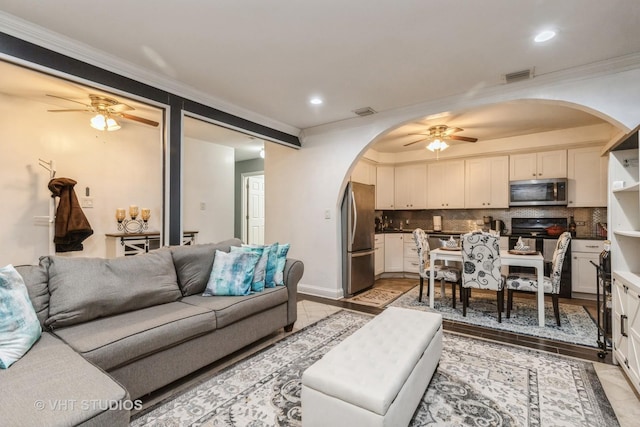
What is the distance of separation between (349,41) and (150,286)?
249 cm

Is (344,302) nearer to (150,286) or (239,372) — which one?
(239,372)

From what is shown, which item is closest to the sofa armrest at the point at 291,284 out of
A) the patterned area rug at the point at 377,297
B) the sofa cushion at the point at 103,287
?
the sofa cushion at the point at 103,287

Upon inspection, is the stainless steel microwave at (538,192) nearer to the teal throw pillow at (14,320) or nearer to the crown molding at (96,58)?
the crown molding at (96,58)

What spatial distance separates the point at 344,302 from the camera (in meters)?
4.24

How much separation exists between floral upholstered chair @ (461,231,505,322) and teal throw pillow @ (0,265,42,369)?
3.69 metres

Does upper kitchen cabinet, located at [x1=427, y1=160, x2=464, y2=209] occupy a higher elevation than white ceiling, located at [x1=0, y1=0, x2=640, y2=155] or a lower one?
lower

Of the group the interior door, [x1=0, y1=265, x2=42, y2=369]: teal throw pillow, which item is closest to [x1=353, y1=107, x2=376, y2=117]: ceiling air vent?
[x1=0, y1=265, x2=42, y2=369]: teal throw pillow

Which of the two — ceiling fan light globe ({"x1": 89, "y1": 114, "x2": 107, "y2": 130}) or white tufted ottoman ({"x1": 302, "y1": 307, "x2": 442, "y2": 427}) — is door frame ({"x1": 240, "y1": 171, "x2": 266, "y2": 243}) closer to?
ceiling fan light globe ({"x1": 89, "y1": 114, "x2": 107, "y2": 130})

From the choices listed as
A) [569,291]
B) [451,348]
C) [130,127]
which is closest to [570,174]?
[569,291]

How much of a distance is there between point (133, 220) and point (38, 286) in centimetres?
306

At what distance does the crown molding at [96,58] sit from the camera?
221cm

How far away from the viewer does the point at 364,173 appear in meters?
5.39

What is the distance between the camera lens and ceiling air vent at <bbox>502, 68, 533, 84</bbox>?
114 inches

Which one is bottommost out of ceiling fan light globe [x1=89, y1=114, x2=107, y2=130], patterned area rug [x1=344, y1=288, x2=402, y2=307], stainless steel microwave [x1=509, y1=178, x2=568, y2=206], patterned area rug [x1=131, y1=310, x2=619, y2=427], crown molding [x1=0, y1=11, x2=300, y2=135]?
patterned area rug [x1=344, y1=288, x2=402, y2=307]
